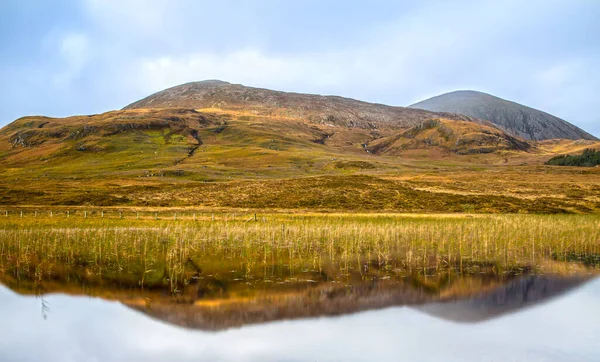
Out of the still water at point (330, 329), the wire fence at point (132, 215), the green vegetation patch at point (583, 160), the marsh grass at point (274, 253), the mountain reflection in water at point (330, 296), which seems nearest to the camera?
the still water at point (330, 329)

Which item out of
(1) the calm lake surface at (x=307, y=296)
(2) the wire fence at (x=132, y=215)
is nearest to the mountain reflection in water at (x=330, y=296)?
(1) the calm lake surface at (x=307, y=296)

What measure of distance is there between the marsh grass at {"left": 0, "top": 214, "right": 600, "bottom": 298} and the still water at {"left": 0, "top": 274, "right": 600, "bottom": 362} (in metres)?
2.95

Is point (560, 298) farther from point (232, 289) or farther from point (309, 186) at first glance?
point (309, 186)

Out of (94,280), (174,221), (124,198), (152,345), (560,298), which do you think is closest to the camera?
(152,345)

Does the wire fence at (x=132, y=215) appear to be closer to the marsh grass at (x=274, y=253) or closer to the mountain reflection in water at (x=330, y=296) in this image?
the marsh grass at (x=274, y=253)

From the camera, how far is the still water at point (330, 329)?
44.0 ft

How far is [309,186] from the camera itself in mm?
79062

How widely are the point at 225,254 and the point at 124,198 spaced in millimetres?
45460

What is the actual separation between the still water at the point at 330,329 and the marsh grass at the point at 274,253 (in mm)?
2954

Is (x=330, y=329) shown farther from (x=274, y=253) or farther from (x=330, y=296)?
(x=274, y=253)

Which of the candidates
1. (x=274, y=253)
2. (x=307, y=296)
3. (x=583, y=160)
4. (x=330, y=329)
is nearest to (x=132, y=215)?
(x=274, y=253)

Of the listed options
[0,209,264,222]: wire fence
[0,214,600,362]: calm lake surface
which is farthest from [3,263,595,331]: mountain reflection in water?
[0,209,264,222]: wire fence

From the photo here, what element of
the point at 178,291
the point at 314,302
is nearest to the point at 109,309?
the point at 178,291

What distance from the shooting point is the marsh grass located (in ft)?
72.9
